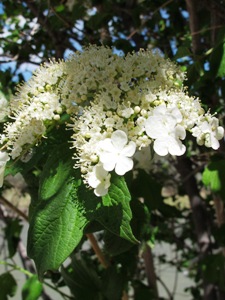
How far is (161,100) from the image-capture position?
0.60 metres

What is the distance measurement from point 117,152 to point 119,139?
0.02 meters

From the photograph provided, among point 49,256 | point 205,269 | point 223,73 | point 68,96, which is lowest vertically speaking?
point 49,256

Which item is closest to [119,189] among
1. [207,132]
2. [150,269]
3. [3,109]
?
[207,132]

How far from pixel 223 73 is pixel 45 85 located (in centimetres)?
37

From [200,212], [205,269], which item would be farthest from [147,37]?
[205,269]

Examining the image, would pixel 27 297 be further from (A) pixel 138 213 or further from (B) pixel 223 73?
(B) pixel 223 73

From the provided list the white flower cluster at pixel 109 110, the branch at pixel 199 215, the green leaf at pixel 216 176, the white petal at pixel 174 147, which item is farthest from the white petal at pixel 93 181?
the branch at pixel 199 215

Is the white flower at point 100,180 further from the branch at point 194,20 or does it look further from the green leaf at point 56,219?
the branch at point 194,20

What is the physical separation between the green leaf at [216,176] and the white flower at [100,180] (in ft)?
1.75

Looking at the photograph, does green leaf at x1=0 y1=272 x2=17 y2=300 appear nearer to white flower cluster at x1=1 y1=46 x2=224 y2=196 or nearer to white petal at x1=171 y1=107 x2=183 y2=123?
white flower cluster at x1=1 y1=46 x2=224 y2=196

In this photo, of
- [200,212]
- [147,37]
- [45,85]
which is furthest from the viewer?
[147,37]

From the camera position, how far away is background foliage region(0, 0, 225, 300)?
0.60 m

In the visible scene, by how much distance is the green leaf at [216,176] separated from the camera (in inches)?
40.2

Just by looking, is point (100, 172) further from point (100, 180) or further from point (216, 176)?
point (216, 176)
